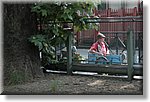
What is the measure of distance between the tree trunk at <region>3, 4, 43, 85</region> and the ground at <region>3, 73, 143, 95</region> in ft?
0.79

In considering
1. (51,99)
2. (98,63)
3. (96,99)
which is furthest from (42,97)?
(98,63)

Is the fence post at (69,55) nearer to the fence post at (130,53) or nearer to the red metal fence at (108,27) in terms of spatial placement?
the red metal fence at (108,27)

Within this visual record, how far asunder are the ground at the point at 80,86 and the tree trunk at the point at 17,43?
24 centimetres

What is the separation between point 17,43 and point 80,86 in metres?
1.24

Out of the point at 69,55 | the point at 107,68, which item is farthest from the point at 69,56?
the point at 107,68

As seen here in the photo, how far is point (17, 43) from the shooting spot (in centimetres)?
506

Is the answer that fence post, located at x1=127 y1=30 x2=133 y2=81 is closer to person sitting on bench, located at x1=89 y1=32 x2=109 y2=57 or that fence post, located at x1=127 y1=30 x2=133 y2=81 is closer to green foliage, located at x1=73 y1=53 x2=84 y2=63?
person sitting on bench, located at x1=89 y1=32 x2=109 y2=57

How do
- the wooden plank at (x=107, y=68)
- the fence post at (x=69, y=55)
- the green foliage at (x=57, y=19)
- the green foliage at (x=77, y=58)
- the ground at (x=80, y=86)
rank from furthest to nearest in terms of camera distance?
the green foliage at (x=77, y=58) < the fence post at (x=69, y=55) < the wooden plank at (x=107, y=68) < the green foliage at (x=57, y=19) < the ground at (x=80, y=86)

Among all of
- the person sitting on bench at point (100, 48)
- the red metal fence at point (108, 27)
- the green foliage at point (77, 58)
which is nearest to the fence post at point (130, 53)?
the red metal fence at point (108, 27)

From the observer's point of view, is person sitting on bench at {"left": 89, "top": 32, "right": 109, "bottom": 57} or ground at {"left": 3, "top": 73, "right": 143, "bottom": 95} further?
person sitting on bench at {"left": 89, "top": 32, "right": 109, "bottom": 57}

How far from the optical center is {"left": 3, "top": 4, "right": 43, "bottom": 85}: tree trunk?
4.97 meters

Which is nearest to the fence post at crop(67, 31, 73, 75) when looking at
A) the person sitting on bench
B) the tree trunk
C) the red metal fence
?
the person sitting on bench

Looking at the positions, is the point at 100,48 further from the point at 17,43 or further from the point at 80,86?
the point at 17,43

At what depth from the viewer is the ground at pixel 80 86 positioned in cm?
435
